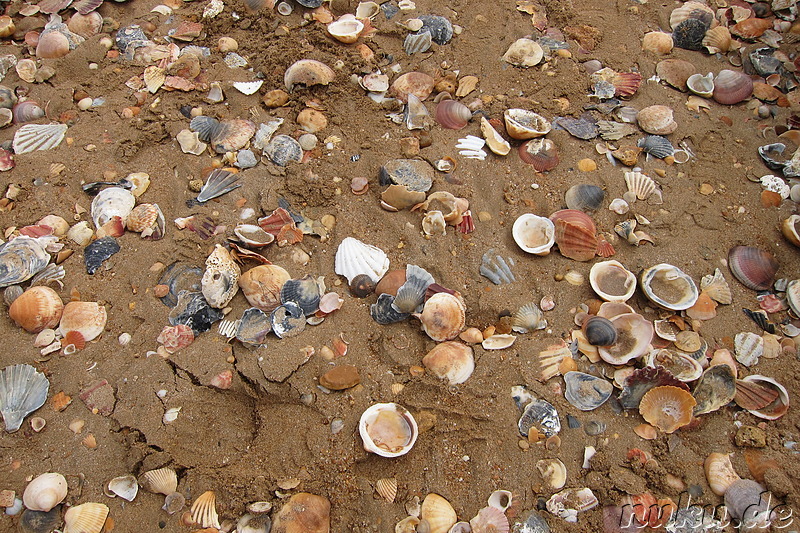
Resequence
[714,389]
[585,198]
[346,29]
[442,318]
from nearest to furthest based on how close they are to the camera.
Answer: [714,389]
[442,318]
[585,198]
[346,29]

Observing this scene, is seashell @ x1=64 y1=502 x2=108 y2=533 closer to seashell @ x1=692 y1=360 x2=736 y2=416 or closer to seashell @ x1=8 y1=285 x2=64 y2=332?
Answer: seashell @ x1=8 y1=285 x2=64 y2=332

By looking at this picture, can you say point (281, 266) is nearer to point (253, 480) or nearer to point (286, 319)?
point (286, 319)

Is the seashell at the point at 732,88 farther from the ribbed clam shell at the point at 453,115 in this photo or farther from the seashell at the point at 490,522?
the seashell at the point at 490,522

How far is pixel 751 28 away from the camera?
399 centimetres

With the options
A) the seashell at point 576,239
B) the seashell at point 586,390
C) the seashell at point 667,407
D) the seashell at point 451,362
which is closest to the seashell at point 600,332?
the seashell at point 586,390

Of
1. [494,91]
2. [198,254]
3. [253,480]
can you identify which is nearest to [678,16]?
[494,91]

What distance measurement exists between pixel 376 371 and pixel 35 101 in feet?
10.5

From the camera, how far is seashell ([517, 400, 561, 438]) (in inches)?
96.0

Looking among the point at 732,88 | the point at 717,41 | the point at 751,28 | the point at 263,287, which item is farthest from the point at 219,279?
the point at 751,28

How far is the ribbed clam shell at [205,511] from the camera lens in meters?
2.24

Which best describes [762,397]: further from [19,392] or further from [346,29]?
[19,392]

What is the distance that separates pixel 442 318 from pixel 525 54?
2.23 meters

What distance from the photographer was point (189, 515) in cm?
224

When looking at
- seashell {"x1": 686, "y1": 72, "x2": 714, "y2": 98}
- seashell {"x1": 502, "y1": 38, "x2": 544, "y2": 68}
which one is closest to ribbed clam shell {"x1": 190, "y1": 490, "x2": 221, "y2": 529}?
seashell {"x1": 502, "y1": 38, "x2": 544, "y2": 68}
